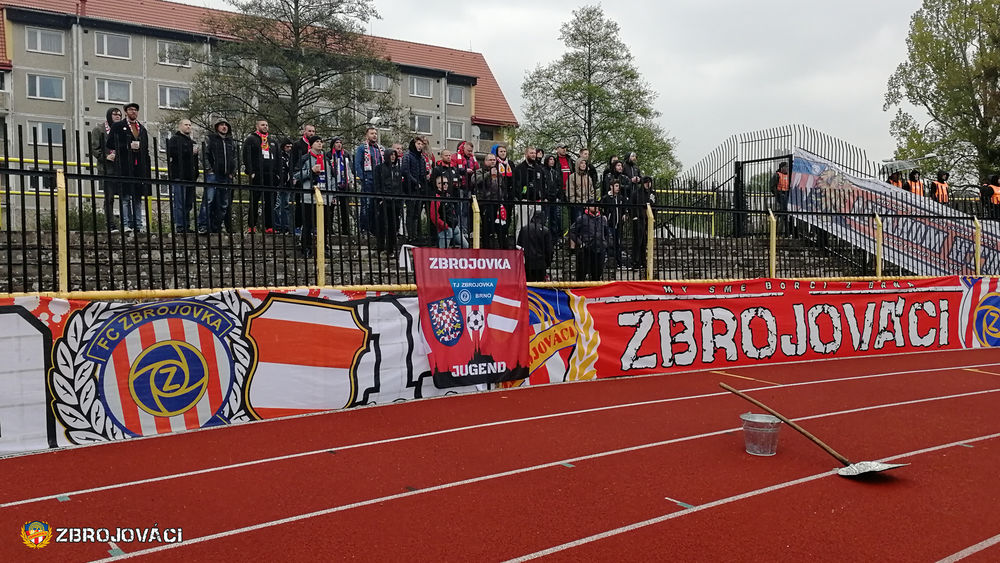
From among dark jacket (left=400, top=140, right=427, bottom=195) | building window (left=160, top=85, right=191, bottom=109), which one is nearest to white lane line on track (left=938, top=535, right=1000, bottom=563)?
dark jacket (left=400, top=140, right=427, bottom=195)

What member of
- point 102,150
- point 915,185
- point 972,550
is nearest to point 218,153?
point 102,150

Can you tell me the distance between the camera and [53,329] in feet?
22.6

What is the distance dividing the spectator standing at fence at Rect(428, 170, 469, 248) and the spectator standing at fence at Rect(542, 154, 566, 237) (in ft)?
4.52

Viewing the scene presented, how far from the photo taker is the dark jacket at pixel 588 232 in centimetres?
1134

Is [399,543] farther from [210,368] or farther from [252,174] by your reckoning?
[252,174]

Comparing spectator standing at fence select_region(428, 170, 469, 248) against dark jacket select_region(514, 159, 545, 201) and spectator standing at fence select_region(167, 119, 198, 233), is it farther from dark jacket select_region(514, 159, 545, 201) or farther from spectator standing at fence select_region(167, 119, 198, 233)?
spectator standing at fence select_region(167, 119, 198, 233)

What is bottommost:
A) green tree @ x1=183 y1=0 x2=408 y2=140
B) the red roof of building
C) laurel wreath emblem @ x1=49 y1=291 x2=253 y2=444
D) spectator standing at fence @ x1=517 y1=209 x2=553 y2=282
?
laurel wreath emblem @ x1=49 y1=291 x2=253 y2=444

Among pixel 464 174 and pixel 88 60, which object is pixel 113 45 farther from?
pixel 464 174

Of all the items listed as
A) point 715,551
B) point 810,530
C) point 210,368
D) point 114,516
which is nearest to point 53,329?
point 210,368

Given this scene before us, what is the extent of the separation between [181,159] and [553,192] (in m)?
5.68

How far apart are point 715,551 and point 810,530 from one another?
2.60 ft

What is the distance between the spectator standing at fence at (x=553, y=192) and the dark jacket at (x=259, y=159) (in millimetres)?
3749

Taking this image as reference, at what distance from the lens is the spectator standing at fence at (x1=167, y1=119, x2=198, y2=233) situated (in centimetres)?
793

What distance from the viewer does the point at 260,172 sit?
29.9ft
